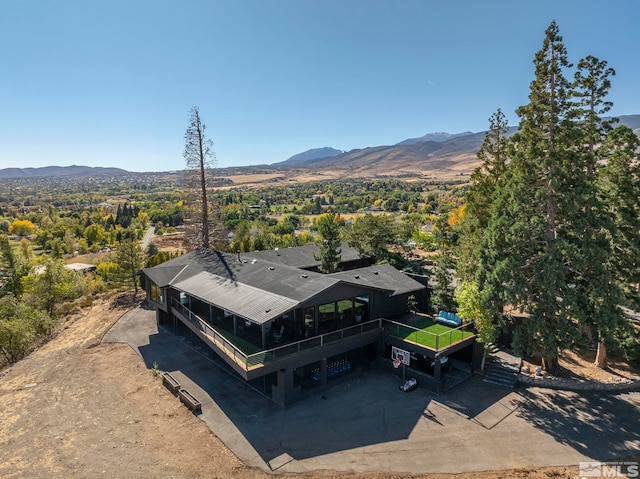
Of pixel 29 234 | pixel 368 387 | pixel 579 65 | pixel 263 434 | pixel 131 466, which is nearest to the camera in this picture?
pixel 131 466

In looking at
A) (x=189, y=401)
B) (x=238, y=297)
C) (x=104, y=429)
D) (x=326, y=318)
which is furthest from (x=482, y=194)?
(x=104, y=429)

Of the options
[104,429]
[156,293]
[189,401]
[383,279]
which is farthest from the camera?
[156,293]

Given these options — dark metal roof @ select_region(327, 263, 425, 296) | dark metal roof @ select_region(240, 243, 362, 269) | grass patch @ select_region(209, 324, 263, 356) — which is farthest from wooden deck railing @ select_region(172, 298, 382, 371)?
dark metal roof @ select_region(240, 243, 362, 269)

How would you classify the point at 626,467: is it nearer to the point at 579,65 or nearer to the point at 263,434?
the point at 263,434

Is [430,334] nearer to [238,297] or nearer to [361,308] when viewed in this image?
[361,308]

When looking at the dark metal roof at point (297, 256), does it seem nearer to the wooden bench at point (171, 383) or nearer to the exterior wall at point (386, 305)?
the exterior wall at point (386, 305)

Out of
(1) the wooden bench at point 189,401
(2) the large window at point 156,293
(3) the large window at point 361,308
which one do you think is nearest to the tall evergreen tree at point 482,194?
(3) the large window at point 361,308

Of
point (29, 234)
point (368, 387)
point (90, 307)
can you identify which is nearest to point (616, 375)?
point (368, 387)
